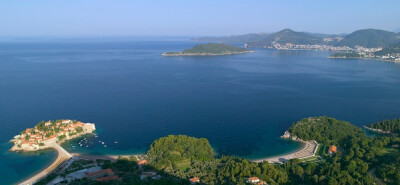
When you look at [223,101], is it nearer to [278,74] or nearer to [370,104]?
[370,104]

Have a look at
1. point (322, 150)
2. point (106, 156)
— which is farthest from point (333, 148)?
point (106, 156)

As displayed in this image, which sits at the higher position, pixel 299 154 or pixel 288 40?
pixel 288 40

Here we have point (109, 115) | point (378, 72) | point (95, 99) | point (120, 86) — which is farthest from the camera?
point (378, 72)

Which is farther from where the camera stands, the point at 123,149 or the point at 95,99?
the point at 95,99

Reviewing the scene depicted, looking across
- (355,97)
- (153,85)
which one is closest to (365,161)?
(355,97)

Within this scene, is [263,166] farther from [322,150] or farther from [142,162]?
[142,162]

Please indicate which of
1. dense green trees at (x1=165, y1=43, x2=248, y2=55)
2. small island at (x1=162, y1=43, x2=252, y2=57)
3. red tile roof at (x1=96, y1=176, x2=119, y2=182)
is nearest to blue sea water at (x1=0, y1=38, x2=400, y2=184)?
red tile roof at (x1=96, y1=176, x2=119, y2=182)
